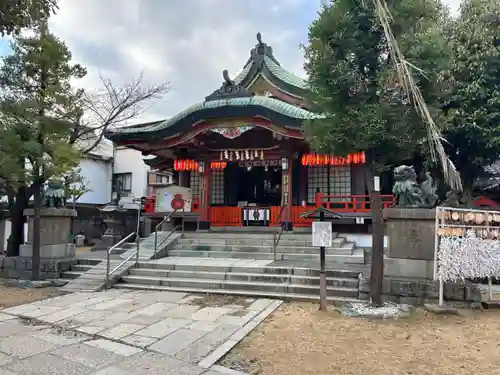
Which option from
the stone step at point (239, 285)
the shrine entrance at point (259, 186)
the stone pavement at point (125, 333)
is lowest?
the stone pavement at point (125, 333)

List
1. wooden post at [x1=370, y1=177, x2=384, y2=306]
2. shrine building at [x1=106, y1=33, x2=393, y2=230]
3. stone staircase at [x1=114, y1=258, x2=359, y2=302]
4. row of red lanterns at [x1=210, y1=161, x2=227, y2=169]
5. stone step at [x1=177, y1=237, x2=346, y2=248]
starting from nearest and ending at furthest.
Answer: wooden post at [x1=370, y1=177, x2=384, y2=306]
stone staircase at [x1=114, y1=258, x2=359, y2=302]
stone step at [x1=177, y1=237, x2=346, y2=248]
shrine building at [x1=106, y1=33, x2=393, y2=230]
row of red lanterns at [x1=210, y1=161, x2=227, y2=169]

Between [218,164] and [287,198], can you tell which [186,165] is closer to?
[218,164]

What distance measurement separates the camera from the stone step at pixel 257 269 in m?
8.27

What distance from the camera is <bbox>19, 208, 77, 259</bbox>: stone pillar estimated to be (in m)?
10.2

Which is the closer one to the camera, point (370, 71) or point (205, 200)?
point (370, 71)

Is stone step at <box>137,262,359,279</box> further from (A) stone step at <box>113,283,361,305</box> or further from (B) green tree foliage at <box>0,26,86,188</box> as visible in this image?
(B) green tree foliage at <box>0,26,86,188</box>

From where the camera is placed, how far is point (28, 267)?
1010cm

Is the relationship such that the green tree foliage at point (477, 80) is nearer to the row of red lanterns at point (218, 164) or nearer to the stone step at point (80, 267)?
the row of red lanterns at point (218, 164)

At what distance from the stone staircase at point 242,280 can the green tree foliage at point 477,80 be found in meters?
6.23

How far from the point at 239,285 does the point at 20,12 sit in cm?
650

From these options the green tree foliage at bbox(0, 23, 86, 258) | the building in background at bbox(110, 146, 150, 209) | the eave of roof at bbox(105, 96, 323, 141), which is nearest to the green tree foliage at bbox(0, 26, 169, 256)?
the green tree foliage at bbox(0, 23, 86, 258)

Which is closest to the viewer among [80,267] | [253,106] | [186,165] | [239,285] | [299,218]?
[239,285]

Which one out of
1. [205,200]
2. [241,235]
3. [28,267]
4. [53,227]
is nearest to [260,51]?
[205,200]

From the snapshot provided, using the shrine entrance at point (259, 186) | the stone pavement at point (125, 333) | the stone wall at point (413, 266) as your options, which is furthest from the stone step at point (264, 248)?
the shrine entrance at point (259, 186)
